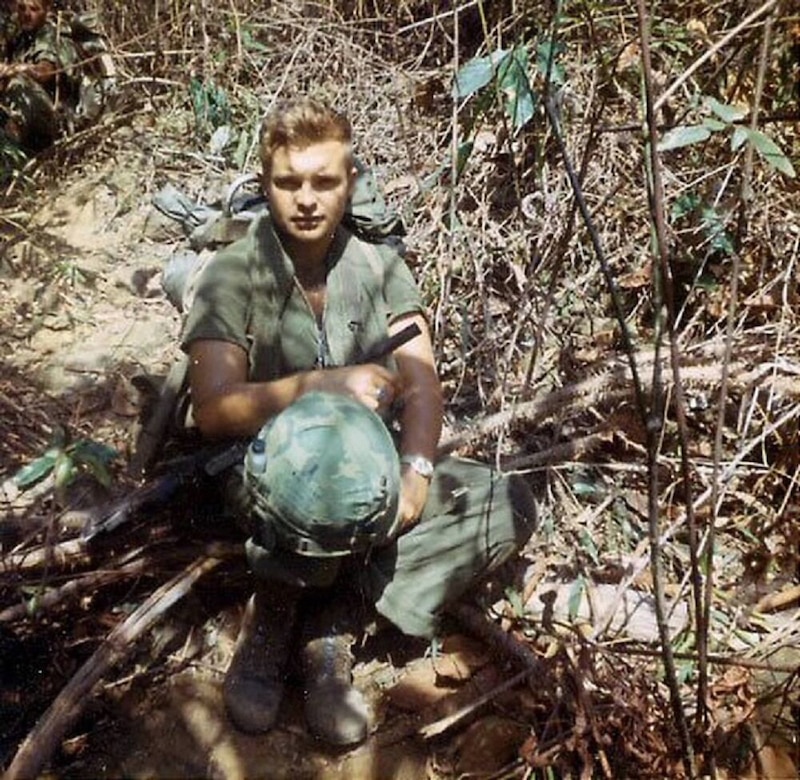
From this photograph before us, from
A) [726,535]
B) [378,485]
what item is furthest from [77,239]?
[726,535]

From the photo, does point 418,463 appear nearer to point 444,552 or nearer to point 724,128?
point 444,552

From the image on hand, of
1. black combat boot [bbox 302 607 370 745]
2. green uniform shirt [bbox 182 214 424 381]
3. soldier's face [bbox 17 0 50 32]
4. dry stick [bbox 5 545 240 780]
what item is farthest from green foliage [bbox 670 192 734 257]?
soldier's face [bbox 17 0 50 32]

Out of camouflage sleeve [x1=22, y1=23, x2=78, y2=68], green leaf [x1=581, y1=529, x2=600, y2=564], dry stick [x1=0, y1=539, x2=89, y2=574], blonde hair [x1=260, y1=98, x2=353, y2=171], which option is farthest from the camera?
camouflage sleeve [x1=22, y1=23, x2=78, y2=68]

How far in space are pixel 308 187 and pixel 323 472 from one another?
773mm

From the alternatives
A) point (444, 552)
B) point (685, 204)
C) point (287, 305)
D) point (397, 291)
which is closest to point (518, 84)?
point (685, 204)

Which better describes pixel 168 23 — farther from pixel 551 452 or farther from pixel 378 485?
pixel 378 485

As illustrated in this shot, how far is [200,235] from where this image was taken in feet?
9.29

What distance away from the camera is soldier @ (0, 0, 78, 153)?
4.32 metres

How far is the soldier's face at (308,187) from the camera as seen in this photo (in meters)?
2.40

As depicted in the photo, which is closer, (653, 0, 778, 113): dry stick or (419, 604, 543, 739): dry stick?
(653, 0, 778, 113): dry stick

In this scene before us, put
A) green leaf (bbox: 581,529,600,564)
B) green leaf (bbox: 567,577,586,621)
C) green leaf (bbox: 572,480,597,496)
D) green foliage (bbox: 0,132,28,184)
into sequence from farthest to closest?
green foliage (bbox: 0,132,28,184) < green leaf (bbox: 572,480,597,496) < green leaf (bbox: 581,529,600,564) < green leaf (bbox: 567,577,586,621)

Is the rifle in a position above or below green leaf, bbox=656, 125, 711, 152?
below

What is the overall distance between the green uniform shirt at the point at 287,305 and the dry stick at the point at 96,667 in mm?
589

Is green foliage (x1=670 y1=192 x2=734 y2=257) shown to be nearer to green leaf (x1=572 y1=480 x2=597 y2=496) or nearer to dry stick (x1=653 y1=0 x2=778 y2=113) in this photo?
green leaf (x1=572 y1=480 x2=597 y2=496)
